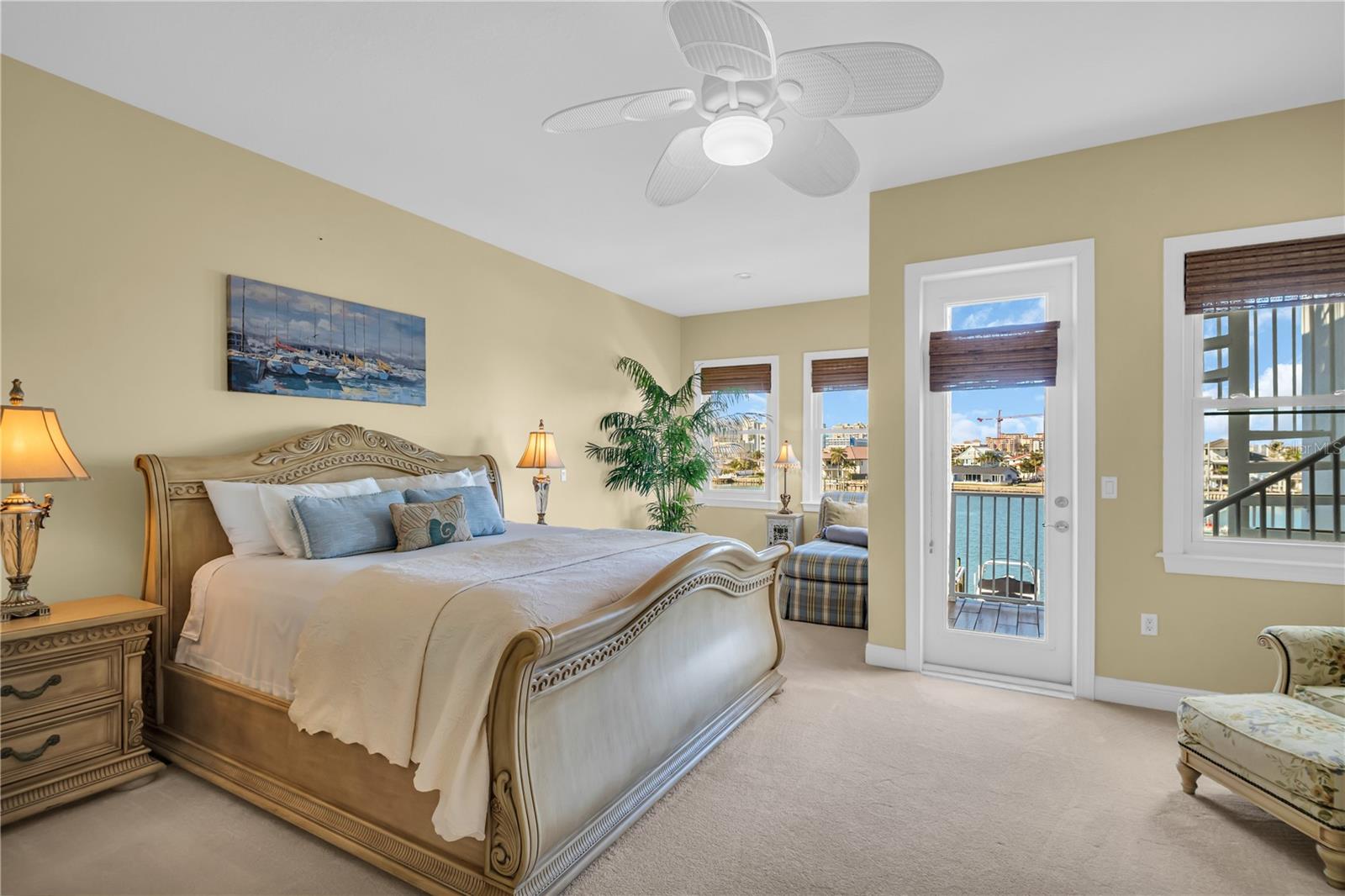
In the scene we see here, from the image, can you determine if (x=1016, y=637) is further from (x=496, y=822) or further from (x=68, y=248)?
(x=68, y=248)

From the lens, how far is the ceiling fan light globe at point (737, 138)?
1962 millimetres

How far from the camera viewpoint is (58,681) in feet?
7.54

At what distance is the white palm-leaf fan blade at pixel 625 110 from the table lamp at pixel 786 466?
4.25 metres

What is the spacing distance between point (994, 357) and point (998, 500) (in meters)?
0.78

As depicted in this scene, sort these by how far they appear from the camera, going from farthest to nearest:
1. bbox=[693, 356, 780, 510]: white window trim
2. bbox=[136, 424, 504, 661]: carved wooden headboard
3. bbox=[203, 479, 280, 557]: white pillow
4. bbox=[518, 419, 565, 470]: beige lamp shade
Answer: bbox=[693, 356, 780, 510]: white window trim < bbox=[518, 419, 565, 470]: beige lamp shade < bbox=[203, 479, 280, 557]: white pillow < bbox=[136, 424, 504, 661]: carved wooden headboard

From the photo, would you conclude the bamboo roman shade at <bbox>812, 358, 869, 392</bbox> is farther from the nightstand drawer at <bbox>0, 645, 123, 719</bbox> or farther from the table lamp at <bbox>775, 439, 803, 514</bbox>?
the nightstand drawer at <bbox>0, 645, 123, 719</bbox>

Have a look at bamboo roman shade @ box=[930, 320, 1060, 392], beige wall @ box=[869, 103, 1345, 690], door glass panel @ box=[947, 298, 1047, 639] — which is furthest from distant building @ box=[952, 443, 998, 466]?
beige wall @ box=[869, 103, 1345, 690]

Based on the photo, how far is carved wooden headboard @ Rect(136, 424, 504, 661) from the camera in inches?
108

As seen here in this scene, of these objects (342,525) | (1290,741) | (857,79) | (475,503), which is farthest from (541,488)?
(1290,741)

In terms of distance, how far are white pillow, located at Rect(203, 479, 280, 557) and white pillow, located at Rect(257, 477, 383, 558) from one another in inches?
1.3

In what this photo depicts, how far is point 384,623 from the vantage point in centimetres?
200

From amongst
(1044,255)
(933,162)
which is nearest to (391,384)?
(933,162)

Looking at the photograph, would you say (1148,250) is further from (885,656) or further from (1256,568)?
(885,656)

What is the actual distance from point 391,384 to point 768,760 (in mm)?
2888
